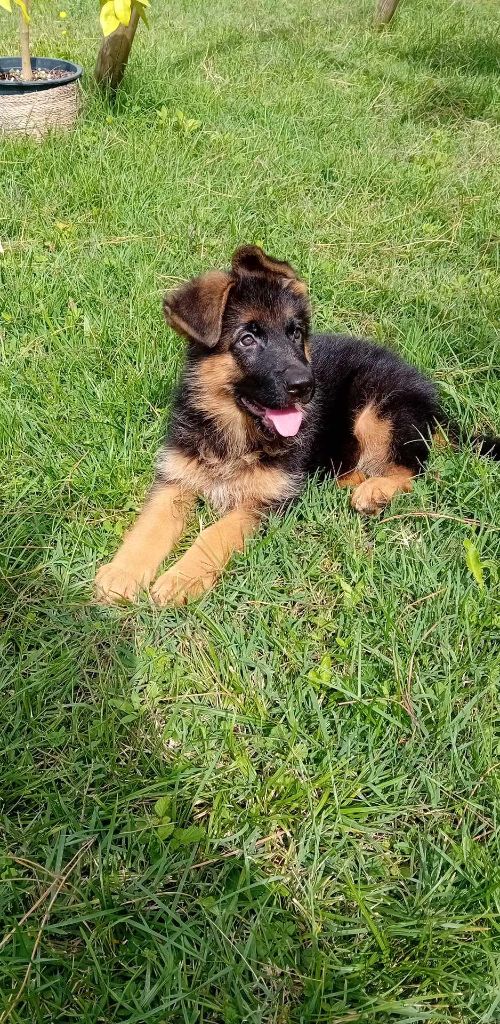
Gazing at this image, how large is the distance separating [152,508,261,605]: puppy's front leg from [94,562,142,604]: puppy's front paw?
0.08m

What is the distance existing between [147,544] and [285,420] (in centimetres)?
69

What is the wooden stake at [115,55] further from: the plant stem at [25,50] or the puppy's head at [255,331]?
the puppy's head at [255,331]

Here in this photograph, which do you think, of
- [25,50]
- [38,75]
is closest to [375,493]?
[25,50]

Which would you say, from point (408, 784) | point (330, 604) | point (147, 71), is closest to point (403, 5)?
point (147, 71)

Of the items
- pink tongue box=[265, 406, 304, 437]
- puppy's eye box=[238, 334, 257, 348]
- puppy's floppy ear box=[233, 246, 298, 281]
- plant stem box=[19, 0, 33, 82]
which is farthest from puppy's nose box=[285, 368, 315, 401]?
plant stem box=[19, 0, 33, 82]

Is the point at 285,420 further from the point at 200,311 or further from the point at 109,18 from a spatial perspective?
the point at 109,18

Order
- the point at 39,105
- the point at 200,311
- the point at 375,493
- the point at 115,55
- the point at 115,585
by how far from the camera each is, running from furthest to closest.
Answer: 1. the point at 115,55
2. the point at 39,105
3. the point at 375,493
4. the point at 200,311
5. the point at 115,585

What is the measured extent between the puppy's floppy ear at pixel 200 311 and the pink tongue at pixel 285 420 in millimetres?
337

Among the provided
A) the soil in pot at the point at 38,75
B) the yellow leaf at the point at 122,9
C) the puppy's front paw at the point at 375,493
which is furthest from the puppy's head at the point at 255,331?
the soil in pot at the point at 38,75

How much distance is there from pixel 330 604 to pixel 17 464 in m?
1.43

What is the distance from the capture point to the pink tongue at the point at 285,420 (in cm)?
278

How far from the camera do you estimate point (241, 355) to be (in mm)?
2781

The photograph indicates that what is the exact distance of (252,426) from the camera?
2951mm

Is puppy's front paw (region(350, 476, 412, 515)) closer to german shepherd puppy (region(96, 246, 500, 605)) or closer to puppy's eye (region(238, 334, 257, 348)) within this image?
german shepherd puppy (region(96, 246, 500, 605))
